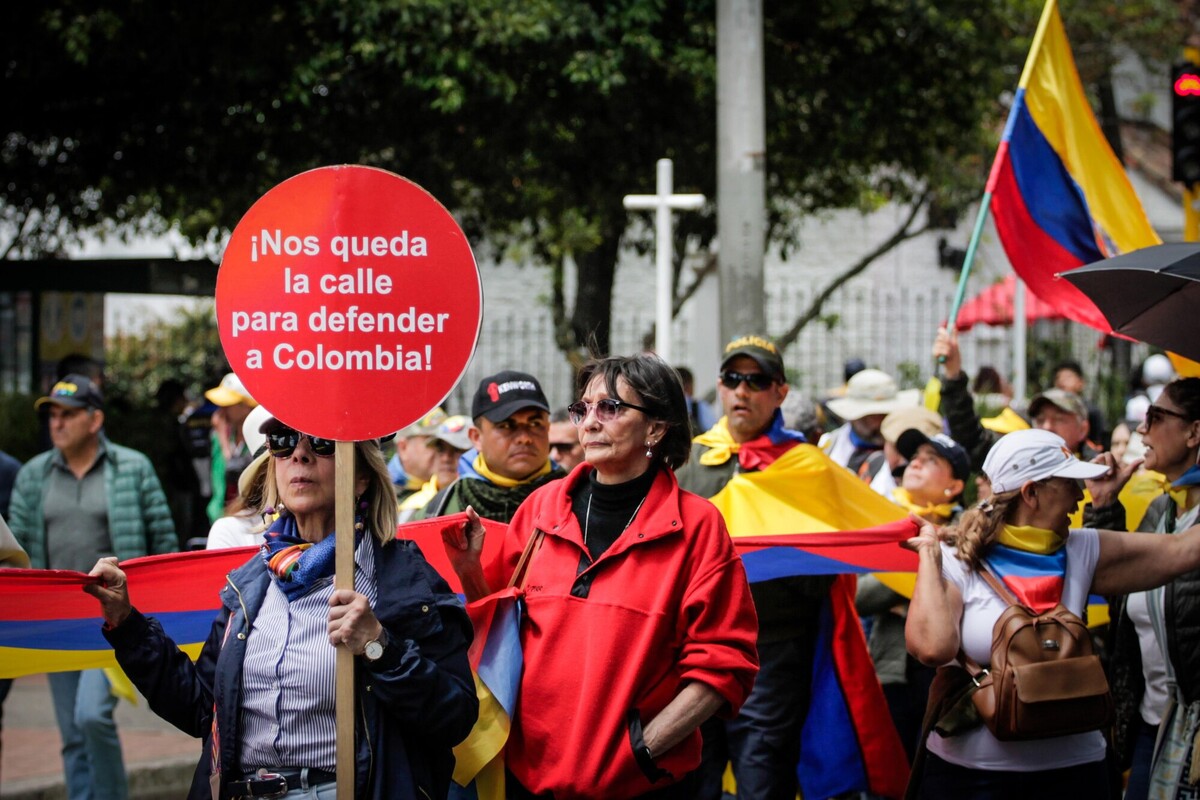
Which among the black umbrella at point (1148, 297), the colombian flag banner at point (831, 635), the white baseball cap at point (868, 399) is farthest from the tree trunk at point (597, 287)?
the black umbrella at point (1148, 297)

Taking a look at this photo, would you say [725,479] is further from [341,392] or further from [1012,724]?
[341,392]

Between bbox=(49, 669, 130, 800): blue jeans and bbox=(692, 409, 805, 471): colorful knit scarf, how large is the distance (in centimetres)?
321

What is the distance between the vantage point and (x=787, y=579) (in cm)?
595

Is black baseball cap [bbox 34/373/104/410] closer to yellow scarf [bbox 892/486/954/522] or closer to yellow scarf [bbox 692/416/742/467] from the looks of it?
yellow scarf [bbox 692/416/742/467]

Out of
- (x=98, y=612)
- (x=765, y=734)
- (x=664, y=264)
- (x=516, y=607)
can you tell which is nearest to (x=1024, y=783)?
(x=765, y=734)

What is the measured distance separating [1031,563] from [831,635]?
141 centimetres

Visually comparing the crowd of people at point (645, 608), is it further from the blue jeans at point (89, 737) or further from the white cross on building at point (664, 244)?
the white cross on building at point (664, 244)

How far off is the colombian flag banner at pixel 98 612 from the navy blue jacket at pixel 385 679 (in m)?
0.81

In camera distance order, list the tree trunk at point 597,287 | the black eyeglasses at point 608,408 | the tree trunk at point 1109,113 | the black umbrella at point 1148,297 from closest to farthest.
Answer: the black eyeglasses at point 608,408, the black umbrella at point 1148,297, the tree trunk at point 597,287, the tree trunk at point 1109,113

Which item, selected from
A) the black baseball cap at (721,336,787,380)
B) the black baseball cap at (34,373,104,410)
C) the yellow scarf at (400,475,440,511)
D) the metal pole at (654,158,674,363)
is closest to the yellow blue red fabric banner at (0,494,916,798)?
the black baseball cap at (721,336,787,380)

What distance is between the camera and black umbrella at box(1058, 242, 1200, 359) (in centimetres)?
538

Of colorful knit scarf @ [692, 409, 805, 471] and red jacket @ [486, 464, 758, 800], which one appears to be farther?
colorful knit scarf @ [692, 409, 805, 471]

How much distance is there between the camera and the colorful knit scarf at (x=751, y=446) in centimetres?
614

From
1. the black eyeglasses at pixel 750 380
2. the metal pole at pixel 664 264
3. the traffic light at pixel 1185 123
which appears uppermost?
the traffic light at pixel 1185 123
